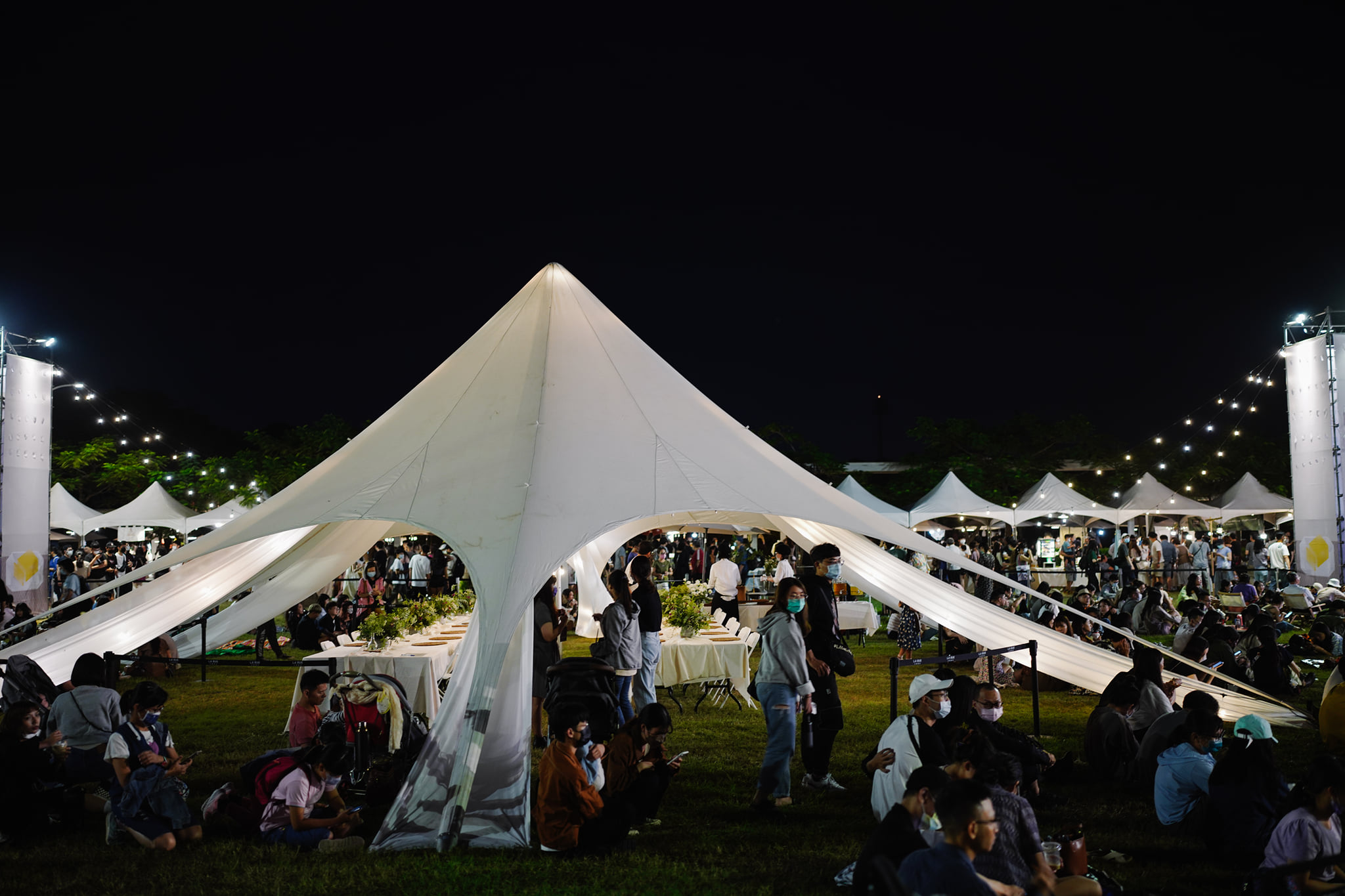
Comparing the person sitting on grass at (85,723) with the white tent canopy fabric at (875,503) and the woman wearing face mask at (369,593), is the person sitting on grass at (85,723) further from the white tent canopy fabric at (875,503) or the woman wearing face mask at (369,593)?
the white tent canopy fabric at (875,503)

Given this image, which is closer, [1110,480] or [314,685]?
[314,685]

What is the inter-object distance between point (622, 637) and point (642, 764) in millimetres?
1705

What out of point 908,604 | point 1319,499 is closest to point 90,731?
point 908,604

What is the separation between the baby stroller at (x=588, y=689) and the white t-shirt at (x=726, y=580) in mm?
7275

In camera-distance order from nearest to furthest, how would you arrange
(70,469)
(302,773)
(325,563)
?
(302,773) → (325,563) → (70,469)

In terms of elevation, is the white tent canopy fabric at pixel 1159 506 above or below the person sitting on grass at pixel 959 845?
above

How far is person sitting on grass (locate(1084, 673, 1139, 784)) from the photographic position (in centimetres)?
628

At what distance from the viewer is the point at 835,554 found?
6.39 meters

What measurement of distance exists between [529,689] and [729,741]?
2793 millimetres

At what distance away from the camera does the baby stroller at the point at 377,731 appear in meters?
5.96

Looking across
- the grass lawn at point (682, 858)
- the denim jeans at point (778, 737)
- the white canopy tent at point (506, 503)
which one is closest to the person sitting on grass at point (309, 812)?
the grass lawn at point (682, 858)

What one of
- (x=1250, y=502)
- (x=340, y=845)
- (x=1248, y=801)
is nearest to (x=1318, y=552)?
(x=1250, y=502)

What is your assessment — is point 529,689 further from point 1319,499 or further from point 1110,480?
point 1110,480

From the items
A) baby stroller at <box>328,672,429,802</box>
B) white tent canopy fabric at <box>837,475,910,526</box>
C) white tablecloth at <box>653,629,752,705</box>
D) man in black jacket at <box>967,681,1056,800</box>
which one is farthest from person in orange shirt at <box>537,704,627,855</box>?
white tent canopy fabric at <box>837,475,910,526</box>
